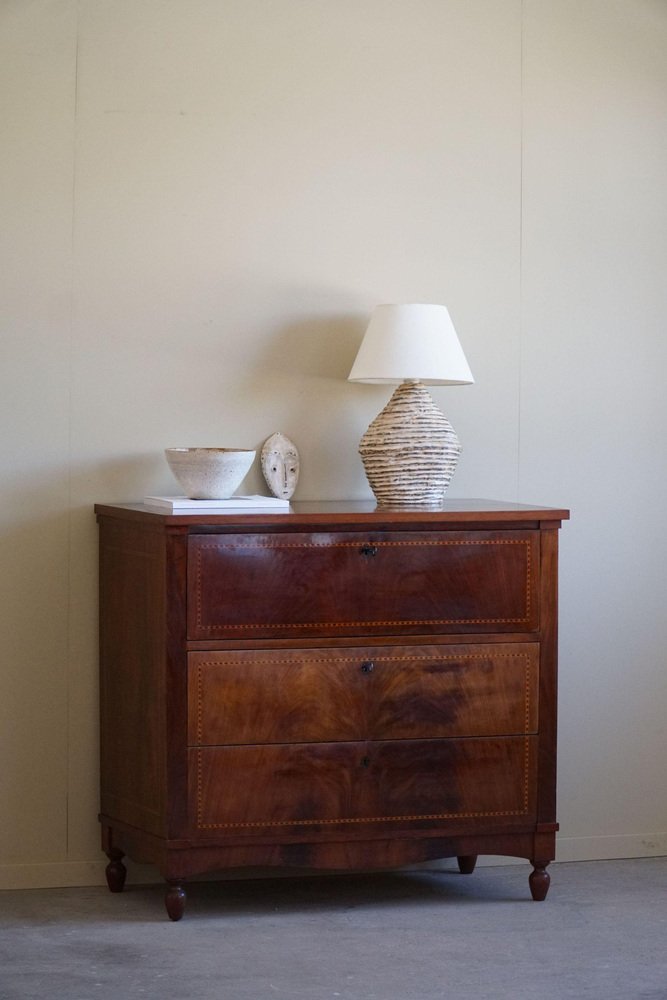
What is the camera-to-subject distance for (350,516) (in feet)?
9.53

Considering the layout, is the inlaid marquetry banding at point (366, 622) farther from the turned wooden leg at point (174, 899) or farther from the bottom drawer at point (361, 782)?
the turned wooden leg at point (174, 899)

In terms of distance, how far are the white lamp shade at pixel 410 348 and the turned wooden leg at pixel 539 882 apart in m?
1.19

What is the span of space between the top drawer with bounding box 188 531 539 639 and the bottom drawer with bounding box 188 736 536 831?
26 centimetres

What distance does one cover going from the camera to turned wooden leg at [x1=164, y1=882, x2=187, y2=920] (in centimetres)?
291

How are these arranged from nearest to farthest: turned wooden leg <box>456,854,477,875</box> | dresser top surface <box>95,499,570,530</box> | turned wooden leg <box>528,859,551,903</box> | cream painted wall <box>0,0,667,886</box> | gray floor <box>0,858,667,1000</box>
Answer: gray floor <box>0,858,667,1000</box>, dresser top surface <box>95,499,570,530</box>, turned wooden leg <box>528,859,551,903</box>, cream painted wall <box>0,0,667,886</box>, turned wooden leg <box>456,854,477,875</box>

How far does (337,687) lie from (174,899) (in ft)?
1.97

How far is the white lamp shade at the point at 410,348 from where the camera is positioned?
311 cm

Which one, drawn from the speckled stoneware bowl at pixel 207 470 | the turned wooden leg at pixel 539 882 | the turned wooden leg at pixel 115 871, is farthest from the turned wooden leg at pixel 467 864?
the speckled stoneware bowl at pixel 207 470

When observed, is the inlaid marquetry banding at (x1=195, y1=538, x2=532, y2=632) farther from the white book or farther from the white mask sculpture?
the white mask sculpture

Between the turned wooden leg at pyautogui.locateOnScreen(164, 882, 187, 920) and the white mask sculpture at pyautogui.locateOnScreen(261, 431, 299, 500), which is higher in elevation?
the white mask sculpture at pyautogui.locateOnScreen(261, 431, 299, 500)

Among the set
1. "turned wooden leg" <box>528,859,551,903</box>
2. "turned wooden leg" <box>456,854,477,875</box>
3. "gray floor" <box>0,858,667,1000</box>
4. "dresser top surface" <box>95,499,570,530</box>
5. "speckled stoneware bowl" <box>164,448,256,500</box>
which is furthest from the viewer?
"turned wooden leg" <box>456,854,477,875</box>

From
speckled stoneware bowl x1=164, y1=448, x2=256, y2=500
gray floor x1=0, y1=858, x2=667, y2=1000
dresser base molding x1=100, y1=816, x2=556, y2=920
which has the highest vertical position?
speckled stoneware bowl x1=164, y1=448, x2=256, y2=500

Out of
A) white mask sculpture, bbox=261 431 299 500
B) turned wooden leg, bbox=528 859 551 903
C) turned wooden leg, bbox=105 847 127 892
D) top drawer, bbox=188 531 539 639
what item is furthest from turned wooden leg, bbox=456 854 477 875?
white mask sculpture, bbox=261 431 299 500

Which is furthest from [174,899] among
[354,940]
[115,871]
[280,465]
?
[280,465]
